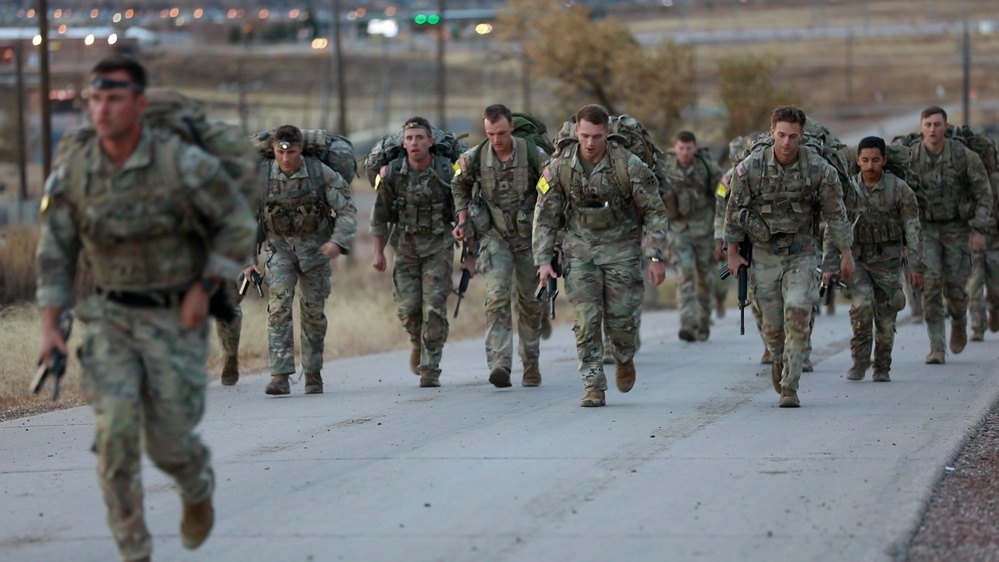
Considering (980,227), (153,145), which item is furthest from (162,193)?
(980,227)

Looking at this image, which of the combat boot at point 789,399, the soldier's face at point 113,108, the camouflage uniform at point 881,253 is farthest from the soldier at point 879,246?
the soldier's face at point 113,108

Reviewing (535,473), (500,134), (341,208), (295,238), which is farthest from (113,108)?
(500,134)

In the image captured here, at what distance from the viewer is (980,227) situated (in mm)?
14328

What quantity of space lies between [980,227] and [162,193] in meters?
9.84

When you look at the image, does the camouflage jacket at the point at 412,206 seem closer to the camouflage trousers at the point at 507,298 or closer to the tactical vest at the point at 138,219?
the camouflage trousers at the point at 507,298

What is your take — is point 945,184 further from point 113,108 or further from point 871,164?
point 113,108

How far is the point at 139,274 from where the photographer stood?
253 inches

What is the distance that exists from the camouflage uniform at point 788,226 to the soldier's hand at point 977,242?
373 cm

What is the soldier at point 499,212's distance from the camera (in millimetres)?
12709

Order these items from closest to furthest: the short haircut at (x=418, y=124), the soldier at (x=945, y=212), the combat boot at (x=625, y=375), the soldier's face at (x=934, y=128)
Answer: the combat boot at (x=625, y=375), the short haircut at (x=418, y=124), the soldier's face at (x=934, y=128), the soldier at (x=945, y=212)

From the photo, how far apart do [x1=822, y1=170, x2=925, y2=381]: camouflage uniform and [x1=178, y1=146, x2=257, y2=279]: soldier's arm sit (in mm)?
7523

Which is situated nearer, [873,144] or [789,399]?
Answer: [789,399]

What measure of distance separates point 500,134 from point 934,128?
4419 mm

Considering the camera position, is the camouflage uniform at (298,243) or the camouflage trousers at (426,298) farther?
the camouflage trousers at (426,298)
